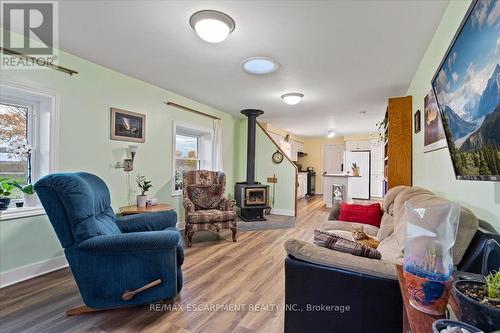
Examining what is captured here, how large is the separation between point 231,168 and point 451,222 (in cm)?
468

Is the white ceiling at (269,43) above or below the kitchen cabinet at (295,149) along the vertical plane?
above

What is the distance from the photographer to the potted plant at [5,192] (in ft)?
7.11

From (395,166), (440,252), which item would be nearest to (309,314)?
(440,252)

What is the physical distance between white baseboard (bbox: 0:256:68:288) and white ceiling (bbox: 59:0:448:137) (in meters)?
2.24

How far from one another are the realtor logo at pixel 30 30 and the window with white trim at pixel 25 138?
35 centimetres

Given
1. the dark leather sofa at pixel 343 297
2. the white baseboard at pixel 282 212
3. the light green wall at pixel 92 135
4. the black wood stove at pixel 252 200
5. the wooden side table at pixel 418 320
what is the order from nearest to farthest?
the wooden side table at pixel 418 320, the dark leather sofa at pixel 343 297, the light green wall at pixel 92 135, the black wood stove at pixel 252 200, the white baseboard at pixel 282 212

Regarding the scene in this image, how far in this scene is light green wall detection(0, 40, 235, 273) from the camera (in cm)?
230

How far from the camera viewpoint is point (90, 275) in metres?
1.67

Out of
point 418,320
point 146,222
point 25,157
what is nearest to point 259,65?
point 146,222

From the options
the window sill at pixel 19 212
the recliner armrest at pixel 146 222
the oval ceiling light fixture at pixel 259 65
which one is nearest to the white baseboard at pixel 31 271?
the window sill at pixel 19 212

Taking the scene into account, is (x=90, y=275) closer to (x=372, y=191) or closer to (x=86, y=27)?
(x=86, y=27)

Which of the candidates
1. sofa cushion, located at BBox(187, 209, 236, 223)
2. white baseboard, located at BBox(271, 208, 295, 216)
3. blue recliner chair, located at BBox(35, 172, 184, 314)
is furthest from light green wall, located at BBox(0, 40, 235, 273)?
white baseboard, located at BBox(271, 208, 295, 216)

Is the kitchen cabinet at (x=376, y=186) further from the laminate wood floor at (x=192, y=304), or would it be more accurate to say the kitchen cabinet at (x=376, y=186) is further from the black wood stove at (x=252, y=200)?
the laminate wood floor at (x=192, y=304)

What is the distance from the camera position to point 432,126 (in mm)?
2033
